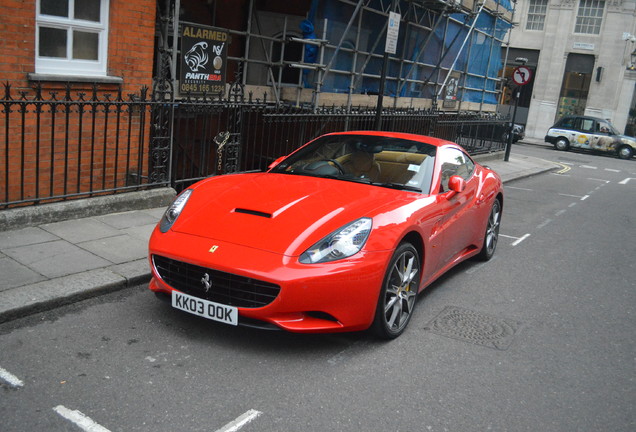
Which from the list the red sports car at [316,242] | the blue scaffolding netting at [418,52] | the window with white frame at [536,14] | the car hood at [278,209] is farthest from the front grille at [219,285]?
the window with white frame at [536,14]

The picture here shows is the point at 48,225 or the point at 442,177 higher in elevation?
the point at 442,177

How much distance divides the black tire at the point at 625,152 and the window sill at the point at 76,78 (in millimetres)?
26226

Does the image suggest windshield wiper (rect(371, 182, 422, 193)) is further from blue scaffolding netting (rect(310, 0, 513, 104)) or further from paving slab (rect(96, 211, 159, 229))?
blue scaffolding netting (rect(310, 0, 513, 104))

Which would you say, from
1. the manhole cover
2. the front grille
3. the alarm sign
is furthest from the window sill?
the alarm sign

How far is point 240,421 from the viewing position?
3373 mm

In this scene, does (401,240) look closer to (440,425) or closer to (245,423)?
(440,425)

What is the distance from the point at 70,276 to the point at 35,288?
0.38 m

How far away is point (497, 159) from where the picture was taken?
66.5ft

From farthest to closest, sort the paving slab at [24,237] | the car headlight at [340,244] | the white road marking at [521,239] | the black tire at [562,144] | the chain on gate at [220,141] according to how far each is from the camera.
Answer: the black tire at [562,144] < the chain on gate at [220,141] < the white road marking at [521,239] < the paving slab at [24,237] < the car headlight at [340,244]

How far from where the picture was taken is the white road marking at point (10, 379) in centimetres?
358

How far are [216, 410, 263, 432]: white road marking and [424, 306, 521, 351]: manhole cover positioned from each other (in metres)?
1.99

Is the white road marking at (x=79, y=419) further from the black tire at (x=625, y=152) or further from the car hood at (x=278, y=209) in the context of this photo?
the black tire at (x=625, y=152)

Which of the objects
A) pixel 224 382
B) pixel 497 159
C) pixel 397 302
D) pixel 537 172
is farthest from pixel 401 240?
pixel 497 159

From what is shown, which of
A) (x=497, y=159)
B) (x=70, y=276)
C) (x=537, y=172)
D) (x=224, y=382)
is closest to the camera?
(x=224, y=382)
